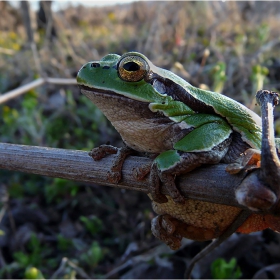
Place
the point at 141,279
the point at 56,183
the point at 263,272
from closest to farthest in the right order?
the point at 263,272
the point at 141,279
the point at 56,183

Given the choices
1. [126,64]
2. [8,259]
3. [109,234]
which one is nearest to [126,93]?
[126,64]

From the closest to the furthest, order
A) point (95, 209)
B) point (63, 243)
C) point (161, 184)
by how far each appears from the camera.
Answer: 1. point (161, 184)
2. point (63, 243)
3. point (95, 209)

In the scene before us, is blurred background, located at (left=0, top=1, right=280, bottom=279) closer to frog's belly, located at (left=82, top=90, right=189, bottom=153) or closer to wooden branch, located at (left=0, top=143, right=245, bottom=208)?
wooden branch, located at (left=0, top=143, right=245, bottom=208)

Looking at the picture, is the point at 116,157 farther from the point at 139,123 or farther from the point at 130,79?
the point at 130,79

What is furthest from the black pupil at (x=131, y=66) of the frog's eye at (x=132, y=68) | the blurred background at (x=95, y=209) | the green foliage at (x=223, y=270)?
the green foliage at (x=223, y=270)

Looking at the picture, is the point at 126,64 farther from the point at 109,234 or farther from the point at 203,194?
the point at 109,234

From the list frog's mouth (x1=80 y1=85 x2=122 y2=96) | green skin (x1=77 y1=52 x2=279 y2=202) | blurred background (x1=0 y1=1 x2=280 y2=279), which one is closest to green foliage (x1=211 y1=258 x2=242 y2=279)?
blurred background (x1=0 y1=1 x2=280 y2=279)

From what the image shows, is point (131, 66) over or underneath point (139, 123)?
over

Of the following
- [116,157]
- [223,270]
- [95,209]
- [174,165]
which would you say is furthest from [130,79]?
[95,209]
